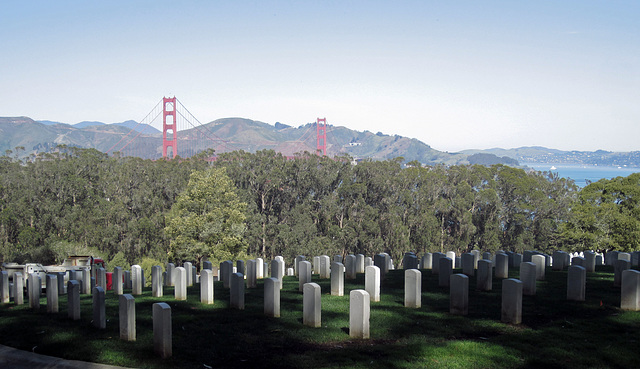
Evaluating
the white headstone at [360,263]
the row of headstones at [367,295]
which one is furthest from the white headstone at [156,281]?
the white headstone at [360,263]

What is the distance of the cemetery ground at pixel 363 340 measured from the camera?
21.0 feet

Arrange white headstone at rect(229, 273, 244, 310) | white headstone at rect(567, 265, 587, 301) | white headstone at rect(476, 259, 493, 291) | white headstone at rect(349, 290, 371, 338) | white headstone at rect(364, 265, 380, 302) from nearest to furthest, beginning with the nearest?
white headstone at rect(349, 290, 371, 338) < white headstone at rect(229, 273, 244, 310) < white headstone at rect(567, 265, 587, 301) < white headstone at rect(364, 265, 380, 302) < white headstone at rect(476, 259, 493, 291)

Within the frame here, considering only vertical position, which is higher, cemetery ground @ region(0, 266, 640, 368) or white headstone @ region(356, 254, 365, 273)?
cemetery ground @ region(0, 266, 640, 368)

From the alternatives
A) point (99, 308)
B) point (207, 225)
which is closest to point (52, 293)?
point (99, 308)

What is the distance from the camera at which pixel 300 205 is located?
4875 cm

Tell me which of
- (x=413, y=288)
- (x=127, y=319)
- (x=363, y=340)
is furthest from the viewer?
(x=413, y=288)

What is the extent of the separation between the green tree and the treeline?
13.2 meters

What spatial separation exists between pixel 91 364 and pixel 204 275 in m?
4.01

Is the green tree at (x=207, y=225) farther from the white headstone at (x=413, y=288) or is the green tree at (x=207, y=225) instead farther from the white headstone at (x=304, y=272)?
the white headstone at (x=413, y=288)

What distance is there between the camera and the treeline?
139ft

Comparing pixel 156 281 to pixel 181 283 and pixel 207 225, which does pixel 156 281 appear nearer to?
pixel 181 283

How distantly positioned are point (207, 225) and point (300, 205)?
2178 centimetres

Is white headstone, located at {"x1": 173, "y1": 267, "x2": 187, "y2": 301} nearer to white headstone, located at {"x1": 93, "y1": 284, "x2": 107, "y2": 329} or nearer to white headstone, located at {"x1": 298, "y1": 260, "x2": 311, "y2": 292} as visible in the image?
white headstone, located at {"x1": 93, "y1": 284, "x2": 107, "y2": 329}

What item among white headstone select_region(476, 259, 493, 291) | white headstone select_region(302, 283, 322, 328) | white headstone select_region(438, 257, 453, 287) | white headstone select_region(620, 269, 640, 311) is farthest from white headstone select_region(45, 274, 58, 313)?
white headstone select_region(620, 269, 640, 311)
